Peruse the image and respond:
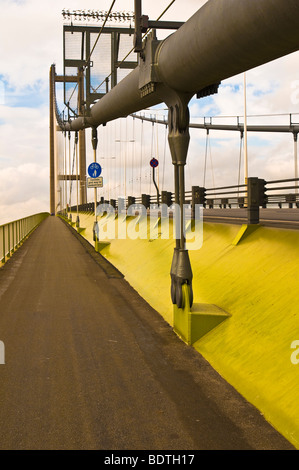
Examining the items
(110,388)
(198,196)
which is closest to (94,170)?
(198,196)

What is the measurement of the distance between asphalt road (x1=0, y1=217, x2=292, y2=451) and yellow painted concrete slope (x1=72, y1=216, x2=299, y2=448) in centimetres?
23

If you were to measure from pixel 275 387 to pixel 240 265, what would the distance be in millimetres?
4190

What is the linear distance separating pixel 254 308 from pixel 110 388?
2667 millimetres

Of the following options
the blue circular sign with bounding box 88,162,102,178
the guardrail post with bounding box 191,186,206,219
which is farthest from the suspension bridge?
the blue circular sign with bounding box 88,162,102,178

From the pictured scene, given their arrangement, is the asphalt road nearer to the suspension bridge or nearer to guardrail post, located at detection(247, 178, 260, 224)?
the suspension bridge

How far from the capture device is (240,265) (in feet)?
32.0
